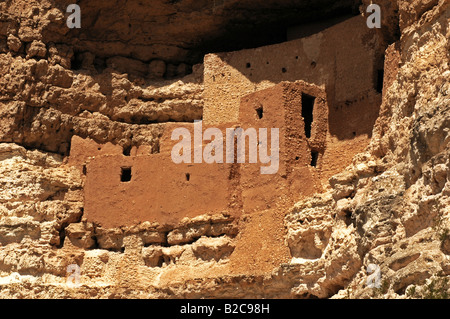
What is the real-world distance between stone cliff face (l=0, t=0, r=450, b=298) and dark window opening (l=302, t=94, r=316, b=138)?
7.24 feet

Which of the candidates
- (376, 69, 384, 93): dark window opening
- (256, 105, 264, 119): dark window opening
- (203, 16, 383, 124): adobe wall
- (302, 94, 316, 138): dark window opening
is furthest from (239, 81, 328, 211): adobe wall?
(376, 69, 384, 93): dark window opening

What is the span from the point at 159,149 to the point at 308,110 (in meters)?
4.63

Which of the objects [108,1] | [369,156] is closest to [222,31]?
[108,1]

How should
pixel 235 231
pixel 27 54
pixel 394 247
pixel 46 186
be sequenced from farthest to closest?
pixel 27 54 < pixel 46 186 < pixel 235 231 < pixel 394 247

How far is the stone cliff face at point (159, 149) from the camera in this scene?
20828 millimetres

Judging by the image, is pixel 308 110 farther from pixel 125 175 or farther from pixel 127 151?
pixel 127 151

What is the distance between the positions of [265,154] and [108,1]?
7592 mm

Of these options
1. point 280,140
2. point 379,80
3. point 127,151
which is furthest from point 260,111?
point 127,151

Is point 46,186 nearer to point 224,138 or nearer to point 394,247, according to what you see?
point 224,138

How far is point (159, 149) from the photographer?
3161cm

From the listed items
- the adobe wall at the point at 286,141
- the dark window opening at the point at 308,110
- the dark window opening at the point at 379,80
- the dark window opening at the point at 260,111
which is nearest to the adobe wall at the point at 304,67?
the dark window opening at the point at 379,80

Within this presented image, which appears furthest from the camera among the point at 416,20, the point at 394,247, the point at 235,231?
the point at 235,231

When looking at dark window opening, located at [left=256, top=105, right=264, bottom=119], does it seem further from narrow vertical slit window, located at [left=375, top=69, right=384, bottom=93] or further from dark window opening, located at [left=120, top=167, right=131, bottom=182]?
dark window opening, located at [left=120, top=167, right=131, bottom=182]

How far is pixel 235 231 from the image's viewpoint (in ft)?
90.7
